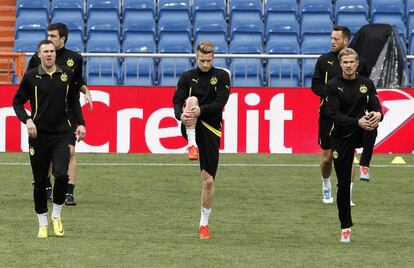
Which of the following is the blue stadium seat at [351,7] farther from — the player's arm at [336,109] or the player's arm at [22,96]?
the player's arm at [22,96]

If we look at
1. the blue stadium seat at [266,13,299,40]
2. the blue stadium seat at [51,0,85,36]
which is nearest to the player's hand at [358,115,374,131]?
the blue stadium seat at [266,13,299,40]

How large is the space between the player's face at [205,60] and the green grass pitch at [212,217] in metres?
1.73

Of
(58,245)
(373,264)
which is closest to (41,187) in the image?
(58,245)

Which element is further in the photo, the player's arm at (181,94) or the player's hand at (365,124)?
the player's arm at (181,94)

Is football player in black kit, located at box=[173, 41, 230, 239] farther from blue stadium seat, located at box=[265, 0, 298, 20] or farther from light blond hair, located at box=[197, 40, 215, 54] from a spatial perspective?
blue stadium seat, located at box=[265, 0, 298, 20]

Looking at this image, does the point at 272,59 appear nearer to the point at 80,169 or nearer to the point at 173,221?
the point at 80,169

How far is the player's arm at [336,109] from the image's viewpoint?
12.7 meters

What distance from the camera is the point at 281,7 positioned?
2700 centimetres

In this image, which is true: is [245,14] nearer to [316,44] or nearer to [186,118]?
[316,44]

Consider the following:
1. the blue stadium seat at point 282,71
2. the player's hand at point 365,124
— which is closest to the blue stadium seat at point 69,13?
the blue stadium seat at point 282,71

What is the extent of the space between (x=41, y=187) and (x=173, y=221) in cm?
227

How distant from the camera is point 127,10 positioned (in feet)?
88.0

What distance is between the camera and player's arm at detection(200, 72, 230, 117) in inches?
510

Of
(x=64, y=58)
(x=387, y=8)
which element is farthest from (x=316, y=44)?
(x=64, y=58)
